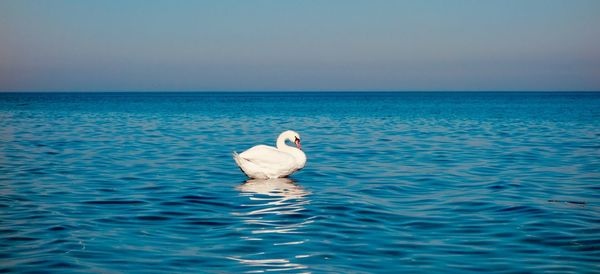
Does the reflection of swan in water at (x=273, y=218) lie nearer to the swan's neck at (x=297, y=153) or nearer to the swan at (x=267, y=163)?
the swan at (x=267, y=163)

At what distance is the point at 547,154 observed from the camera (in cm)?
2042

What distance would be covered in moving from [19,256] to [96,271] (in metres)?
1.20

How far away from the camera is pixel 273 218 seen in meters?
10.1

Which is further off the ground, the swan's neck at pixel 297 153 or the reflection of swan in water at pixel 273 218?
the swan's neck at pixel 297 153

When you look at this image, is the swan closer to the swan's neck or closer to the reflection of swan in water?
the swan's neck

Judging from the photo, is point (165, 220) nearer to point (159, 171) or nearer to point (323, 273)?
point (323, 273)

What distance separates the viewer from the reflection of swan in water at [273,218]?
7582 mm

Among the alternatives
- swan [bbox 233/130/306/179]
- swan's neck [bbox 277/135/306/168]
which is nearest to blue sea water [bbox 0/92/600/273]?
swan [bbox 233/130/306/179]

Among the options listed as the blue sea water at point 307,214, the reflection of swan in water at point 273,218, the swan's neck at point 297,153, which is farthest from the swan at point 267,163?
the blue sea water at point 307,214

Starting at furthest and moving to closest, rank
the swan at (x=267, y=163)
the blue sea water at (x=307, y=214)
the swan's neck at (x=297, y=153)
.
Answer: the swan's neck at (x=297, y=153), the swan at (x=267, y=163), the blue sea water at (x=307, y=214)

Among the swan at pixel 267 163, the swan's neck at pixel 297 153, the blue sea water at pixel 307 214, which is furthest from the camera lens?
the swan's neck at pixel 297 153

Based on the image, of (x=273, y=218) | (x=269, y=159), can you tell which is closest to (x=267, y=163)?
(x=269, y=159)

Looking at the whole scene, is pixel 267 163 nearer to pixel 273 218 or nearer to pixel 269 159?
pixel 269 159

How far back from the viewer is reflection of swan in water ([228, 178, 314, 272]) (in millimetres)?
7582
